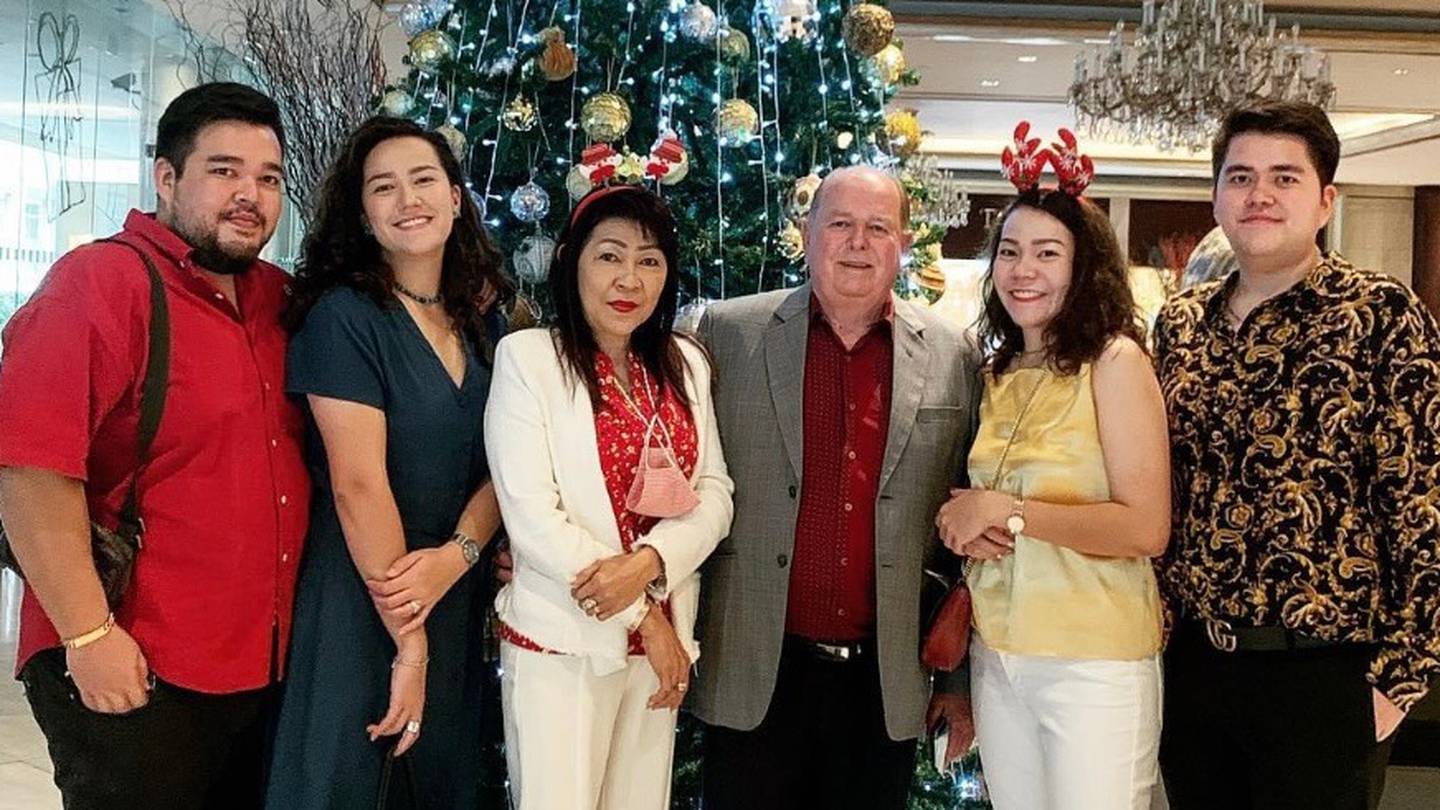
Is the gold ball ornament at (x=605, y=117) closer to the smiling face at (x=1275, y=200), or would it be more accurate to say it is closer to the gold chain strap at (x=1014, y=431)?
the gold chain strap at (x=1014, y=431)

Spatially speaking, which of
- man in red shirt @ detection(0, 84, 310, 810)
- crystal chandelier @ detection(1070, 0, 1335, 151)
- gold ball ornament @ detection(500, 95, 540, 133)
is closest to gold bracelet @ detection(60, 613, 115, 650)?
man in red shirt @ detection(0, 84, 310, 810)

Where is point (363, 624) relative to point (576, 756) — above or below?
above

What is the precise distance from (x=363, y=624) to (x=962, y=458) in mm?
1164

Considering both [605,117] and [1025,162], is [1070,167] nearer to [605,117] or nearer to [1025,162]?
[1025,162]

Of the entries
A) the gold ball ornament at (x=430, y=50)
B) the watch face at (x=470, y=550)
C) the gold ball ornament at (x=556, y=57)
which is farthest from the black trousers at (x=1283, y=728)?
the gold ball ornament at (x=430, y=50)

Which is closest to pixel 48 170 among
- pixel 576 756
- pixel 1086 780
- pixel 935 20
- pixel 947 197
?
pixel 935 20

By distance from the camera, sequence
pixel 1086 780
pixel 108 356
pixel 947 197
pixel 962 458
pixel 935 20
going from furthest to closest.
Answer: pixel 947 197
pixel 935 20
pixel 962 458
pixel 1086 780
pixel 108 356

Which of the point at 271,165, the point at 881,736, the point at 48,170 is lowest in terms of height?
the point at 881,736

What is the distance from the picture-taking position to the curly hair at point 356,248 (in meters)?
2.21

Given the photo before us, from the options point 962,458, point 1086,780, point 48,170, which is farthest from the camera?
point 48,170

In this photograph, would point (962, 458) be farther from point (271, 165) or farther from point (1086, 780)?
point (271, 165)

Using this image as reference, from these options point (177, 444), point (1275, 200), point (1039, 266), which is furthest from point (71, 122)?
point (1275, 200)

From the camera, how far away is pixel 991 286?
2.38m

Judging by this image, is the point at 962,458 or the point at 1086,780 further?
the point at 962,458
